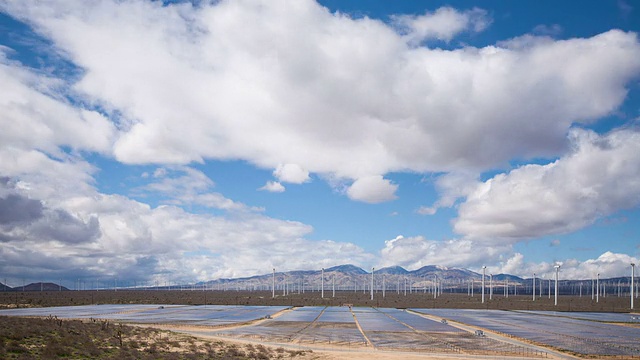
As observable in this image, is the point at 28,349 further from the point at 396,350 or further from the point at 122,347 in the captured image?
the point at 396,350

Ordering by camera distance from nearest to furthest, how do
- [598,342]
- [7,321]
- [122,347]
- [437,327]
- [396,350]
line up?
[122,347]
[7,321]
[396,350]
[598,342]
[437,327]

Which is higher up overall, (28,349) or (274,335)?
(28,349)

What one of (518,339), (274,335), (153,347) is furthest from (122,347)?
(518,339)

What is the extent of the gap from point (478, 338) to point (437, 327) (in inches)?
663

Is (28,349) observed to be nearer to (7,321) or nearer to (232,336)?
(7,321)

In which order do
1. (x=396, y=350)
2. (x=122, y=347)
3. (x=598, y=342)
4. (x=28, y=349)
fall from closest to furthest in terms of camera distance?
(x=28, y=349) < (x=122, y=347) < (x=396, y=350) < (x=598, y=342)

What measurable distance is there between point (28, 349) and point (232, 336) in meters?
34.2

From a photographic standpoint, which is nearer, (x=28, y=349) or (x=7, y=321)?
(x=28, y=349)

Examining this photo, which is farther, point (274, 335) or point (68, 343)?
point (274, 335)

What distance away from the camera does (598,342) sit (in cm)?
6988

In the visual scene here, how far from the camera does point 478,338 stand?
7231cm

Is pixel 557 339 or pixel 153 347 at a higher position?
pixel 153 347

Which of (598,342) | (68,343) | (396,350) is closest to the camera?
(68,343)

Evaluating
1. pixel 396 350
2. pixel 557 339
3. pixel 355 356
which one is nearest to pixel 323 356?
pixel 355 356
